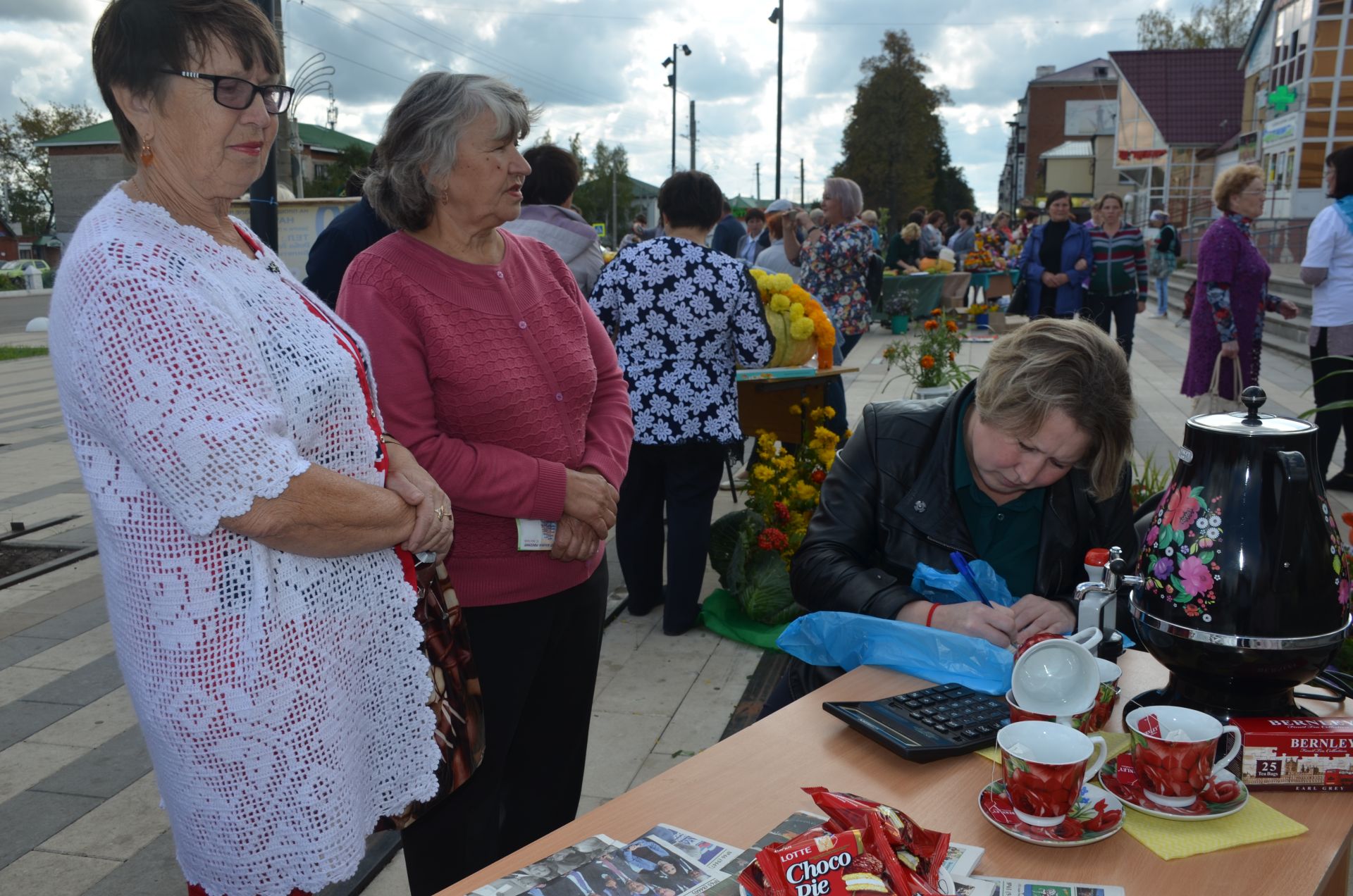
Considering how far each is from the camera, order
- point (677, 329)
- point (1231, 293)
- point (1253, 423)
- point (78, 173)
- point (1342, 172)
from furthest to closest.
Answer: point (78, 173) < point (1231, 293) < point (1342, 172) < point (677, 329) < point (1253, 423)

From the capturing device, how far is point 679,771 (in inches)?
58.9

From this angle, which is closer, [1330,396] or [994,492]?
[994,492]

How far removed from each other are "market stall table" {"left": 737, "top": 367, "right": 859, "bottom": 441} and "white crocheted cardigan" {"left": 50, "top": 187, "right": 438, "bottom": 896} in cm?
333

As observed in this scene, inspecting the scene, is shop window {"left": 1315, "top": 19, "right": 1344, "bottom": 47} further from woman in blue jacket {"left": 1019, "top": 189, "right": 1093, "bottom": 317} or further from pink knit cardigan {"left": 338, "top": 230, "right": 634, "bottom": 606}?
pink knit cardigan {"left": 338, "top": 230, "right": 634, "bottom": 606}

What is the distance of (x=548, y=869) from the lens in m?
1.19

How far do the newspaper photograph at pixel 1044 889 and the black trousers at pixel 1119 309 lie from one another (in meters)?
7.57

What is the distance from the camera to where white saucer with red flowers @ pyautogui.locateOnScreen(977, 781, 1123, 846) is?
1.29 m

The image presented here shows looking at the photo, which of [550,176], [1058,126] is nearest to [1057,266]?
[550,176]

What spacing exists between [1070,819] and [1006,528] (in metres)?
0.96

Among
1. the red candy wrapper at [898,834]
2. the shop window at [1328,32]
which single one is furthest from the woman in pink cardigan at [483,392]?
the shop window at [1328,32]

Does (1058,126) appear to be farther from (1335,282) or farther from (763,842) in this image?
(763,842)

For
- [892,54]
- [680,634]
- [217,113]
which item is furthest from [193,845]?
[892,54]

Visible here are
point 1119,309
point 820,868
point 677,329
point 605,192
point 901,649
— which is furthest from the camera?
point 605,192

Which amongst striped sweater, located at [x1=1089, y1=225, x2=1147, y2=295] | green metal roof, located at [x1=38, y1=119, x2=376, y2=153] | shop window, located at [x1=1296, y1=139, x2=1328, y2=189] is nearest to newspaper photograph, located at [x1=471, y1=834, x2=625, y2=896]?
striped sweater, located at [x1=1089, y1=225, x2=1147, y2=295]
